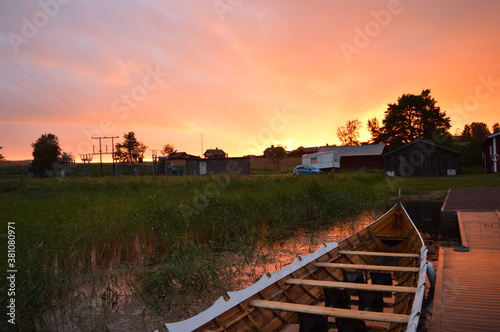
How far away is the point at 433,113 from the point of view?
53.7 meters

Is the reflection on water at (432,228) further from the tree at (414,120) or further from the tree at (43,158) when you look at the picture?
the tree at (43,158)

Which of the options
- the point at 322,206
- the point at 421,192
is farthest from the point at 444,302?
the point at 421,192

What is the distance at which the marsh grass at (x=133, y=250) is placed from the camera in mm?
5129

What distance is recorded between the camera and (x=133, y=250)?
26.3 feet

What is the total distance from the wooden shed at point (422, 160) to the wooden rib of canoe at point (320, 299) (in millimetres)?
33530

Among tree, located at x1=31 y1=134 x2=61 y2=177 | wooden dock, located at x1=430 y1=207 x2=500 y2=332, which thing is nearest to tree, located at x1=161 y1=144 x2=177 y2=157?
tree, located at x1=31 y1=134 x2=61 y2=177

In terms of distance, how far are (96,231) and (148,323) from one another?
3.54 m

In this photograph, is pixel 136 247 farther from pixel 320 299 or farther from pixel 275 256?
pixel 320 299

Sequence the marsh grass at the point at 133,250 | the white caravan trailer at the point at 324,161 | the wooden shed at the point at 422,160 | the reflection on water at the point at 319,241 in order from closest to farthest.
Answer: the marsh grass at the point at 133,250 < the reflection on water at the point at 319,241 < the wooden shed at the point at 422,160 < the white caravan trailer at the point at 324,161

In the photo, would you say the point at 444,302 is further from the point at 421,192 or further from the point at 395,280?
the point at 421,192

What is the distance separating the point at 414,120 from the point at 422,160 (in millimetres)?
18869

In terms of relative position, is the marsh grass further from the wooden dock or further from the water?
the wooden dock
